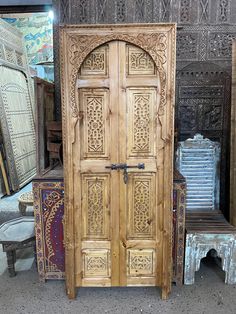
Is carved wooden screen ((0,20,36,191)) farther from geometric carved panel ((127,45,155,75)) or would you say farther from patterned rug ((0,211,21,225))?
geometric carved panel ((127,45,155,75))

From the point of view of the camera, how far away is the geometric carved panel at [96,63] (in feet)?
6.77

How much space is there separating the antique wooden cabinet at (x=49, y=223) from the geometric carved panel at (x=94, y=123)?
40 cm

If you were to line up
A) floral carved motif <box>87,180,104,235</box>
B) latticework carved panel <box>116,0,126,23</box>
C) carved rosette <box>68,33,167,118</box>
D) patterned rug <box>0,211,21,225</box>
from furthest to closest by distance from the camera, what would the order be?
patterned rug <box>0,211,21,225</box>
latticework carved panel <box>116,0,126,23</box>
floral carved motif <box>87,180,104,235</box>
carved rosette <box>68,33,167,118</box>

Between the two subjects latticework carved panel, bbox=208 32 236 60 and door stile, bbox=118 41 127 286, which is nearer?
door stile, bbox=118 41 127 286

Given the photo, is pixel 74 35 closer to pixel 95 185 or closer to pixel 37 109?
pixel 37 109

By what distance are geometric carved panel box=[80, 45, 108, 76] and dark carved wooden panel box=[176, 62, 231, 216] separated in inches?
41.1

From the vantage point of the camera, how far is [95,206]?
224cm

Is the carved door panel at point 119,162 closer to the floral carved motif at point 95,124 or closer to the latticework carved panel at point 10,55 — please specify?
the floral carved motif at point 95,124

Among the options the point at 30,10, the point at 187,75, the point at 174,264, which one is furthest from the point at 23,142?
the point at 174,264

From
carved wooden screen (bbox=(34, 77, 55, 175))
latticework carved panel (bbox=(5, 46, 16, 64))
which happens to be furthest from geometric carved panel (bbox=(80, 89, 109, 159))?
latticework carved panel (bbox=(5, 46, 16, 64))

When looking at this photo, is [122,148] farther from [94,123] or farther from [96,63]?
[96,63]

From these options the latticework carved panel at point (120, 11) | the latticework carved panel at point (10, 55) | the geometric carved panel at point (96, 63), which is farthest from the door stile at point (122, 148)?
the latticework carved panel at point (10, 55)

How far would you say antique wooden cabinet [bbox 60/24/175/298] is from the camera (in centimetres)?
203

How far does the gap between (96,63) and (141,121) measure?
1.63 feet
